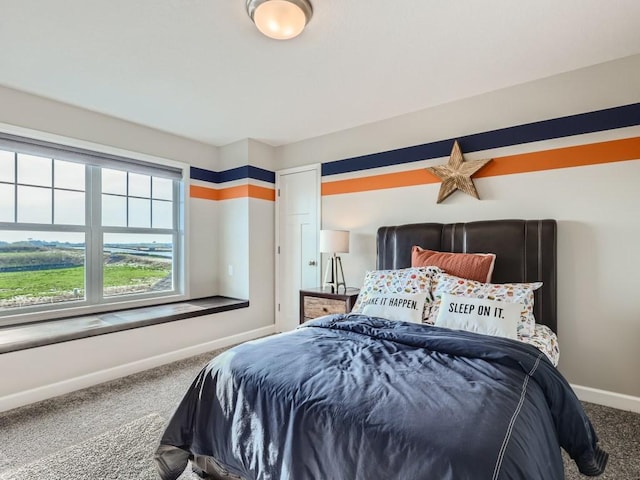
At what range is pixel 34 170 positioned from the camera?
9.71 feet

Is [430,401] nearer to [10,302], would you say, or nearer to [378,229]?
[378,229]

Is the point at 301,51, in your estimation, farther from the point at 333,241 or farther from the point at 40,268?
the point at 40,268

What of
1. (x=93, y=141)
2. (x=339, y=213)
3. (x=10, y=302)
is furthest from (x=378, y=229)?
(x=10, y=302)

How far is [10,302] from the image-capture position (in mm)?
2828

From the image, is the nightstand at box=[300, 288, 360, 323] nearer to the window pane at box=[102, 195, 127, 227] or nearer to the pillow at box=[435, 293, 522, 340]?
the pillow at box=[435, 293, 522, 340]

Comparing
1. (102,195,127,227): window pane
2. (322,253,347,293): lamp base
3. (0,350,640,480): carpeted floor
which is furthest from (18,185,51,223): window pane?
(322,253,347,293): lamp base

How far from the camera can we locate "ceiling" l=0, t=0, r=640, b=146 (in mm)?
1857

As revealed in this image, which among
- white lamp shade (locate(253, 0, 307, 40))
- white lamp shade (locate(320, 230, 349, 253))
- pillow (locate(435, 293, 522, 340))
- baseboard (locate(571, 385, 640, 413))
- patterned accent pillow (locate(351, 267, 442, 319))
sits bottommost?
baseboard (locate(571, 385, 640, 413))

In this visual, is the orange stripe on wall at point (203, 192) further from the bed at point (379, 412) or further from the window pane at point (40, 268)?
the bed at point (379, 412)

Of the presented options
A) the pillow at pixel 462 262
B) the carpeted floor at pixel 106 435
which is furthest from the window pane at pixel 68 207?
the pillow at pixel 462 262

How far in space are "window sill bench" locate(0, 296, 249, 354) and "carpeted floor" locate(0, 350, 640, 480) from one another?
0.45 meters

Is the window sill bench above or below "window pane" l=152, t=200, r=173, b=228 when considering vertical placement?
below

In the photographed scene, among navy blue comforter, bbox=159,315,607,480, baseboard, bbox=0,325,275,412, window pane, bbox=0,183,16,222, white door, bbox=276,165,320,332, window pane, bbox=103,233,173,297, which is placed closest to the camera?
navy blue comforter, bbox=159,315,607,480

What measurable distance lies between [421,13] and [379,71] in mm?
625
